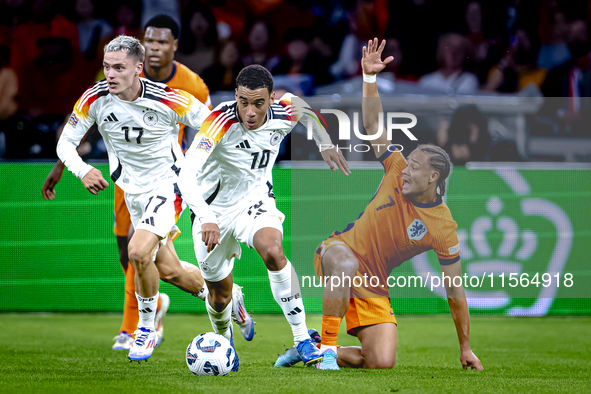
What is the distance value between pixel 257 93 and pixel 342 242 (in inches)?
48.5

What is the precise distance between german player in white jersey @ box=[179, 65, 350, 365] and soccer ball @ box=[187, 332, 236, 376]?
62 cm

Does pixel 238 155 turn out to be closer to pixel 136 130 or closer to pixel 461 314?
pixel 136 130

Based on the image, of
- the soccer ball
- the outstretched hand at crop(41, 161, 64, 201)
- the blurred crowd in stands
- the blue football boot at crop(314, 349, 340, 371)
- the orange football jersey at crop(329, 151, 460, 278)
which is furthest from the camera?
the blurred crowd in stands

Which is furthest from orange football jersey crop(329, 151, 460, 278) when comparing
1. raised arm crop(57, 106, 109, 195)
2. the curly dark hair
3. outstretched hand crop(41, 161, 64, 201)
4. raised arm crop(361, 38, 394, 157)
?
outstretched hand crop(41, 161, 64, 201)

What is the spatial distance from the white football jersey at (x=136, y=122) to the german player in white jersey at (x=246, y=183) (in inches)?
13.8

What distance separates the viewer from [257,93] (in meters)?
4.64

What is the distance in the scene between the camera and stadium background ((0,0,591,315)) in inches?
234

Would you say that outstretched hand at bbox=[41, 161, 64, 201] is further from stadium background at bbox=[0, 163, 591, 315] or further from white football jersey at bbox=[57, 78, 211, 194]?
stadium background at bbox=[0, 163, 591, 315]

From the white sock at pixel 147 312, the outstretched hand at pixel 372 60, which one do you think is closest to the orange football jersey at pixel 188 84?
the white sock at pixel 147 312

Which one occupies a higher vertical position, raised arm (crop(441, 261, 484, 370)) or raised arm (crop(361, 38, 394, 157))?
raised arm (crop(361, 38, 394, 157))

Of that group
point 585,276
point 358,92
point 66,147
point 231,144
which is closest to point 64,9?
point 358,92

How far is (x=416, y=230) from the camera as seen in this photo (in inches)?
192

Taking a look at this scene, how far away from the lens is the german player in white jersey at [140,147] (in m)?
4.79

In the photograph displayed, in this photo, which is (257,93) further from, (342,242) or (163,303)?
(163,303)
